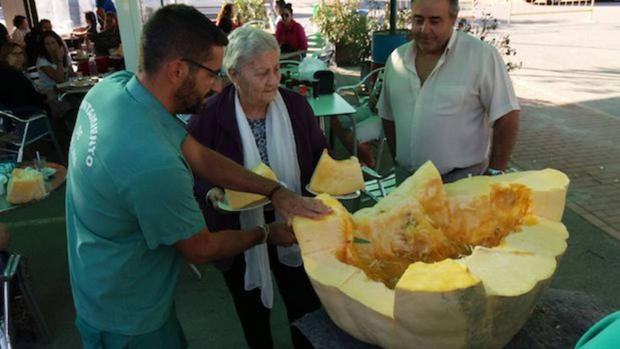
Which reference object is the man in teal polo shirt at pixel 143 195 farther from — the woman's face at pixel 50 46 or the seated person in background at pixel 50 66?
the woman's face at pixel 50 46

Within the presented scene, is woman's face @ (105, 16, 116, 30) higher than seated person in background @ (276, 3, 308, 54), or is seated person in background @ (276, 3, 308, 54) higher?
woman's face @ (105, 16, 116, 30)

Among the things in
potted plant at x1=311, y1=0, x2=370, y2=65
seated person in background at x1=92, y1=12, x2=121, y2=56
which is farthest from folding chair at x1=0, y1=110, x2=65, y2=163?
potted plant at x1=311, y1=0, x2=370, y2=65

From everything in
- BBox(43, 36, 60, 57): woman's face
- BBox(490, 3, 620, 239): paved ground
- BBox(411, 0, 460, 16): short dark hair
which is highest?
BBox(411, 0, 460, 16): short dark hair

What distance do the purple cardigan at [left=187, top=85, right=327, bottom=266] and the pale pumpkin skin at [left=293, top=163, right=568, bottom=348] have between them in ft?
1.83

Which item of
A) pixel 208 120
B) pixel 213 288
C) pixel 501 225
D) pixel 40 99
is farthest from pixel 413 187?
pixel 40 99

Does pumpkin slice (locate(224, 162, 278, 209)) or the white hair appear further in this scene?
the white hair

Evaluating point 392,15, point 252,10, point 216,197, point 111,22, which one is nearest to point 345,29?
point 392,15

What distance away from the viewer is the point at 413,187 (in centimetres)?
181

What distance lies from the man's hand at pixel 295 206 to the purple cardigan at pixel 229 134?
409 millimetres

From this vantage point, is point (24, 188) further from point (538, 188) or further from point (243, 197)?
point (538, 188)

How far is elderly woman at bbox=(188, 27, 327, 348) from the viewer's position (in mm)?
2090

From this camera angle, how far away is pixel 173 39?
1495 mm

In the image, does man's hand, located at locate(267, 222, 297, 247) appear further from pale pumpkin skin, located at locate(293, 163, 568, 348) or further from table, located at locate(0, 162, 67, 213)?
table, located at locate(0, 162, 67, 213)

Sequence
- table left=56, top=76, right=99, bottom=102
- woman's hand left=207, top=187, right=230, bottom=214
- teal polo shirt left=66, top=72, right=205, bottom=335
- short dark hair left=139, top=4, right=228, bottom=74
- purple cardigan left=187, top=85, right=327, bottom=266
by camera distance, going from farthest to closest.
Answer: table left=56, top=76, right=99, bottom=102
purple cardigan left=187, top=85, right=327, bottom=266
woman's hand left=207, top=187, right=230, bottom=214
short dark hair left=139, top=4, right=228, bottom=74
teal polo shirt left=66, top=72, right=205, bottom=335
